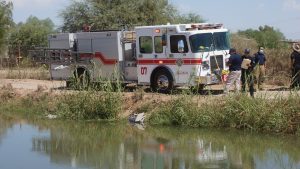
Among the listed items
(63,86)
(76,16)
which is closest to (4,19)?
(76,16)

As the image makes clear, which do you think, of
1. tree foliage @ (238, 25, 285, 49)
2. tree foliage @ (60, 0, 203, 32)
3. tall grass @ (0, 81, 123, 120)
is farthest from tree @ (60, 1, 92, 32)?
tall grass @ (0, 81, 123, 120)

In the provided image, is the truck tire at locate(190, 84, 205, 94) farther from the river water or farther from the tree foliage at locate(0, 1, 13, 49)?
the tree foliage at locate(0, 1, 13, 49)

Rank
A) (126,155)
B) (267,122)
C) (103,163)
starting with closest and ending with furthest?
1. (103,163)
2. (126,155)
3. (267,122)

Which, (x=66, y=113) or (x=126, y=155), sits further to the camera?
(x=66, y=113)

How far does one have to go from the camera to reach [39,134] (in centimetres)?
1791

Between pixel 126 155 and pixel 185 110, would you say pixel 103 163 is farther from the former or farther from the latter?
pixel 185 110

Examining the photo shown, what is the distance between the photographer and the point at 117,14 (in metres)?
41.7

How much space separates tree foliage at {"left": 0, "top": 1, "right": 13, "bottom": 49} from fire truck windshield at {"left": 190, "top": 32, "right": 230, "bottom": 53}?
90.6ft

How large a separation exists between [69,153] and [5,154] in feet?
5.20

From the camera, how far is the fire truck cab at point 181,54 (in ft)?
66.5

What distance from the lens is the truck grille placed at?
2055cm

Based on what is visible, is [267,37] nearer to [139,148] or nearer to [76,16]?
[76,16]

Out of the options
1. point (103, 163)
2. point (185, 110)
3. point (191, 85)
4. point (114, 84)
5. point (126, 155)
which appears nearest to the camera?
point (103, 163)

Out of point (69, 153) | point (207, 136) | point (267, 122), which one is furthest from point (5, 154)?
point (267, 122)
